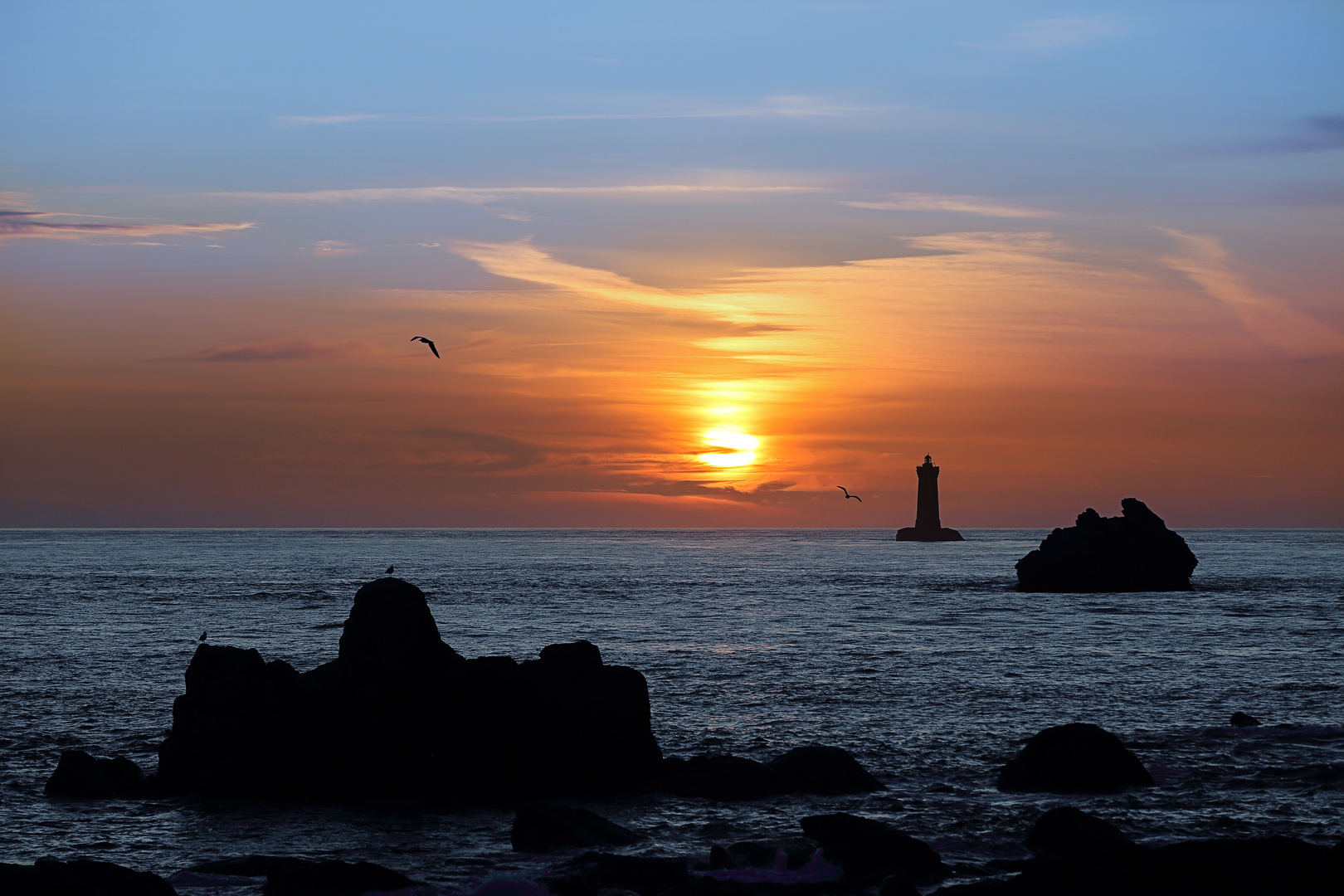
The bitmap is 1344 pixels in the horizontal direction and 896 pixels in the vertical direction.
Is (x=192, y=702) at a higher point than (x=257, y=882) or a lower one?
higher

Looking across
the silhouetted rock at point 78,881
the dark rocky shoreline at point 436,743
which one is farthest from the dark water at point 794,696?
the silhouetted rock at point 78,881

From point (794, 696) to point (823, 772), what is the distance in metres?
13.7

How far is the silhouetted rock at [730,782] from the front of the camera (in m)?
23.0

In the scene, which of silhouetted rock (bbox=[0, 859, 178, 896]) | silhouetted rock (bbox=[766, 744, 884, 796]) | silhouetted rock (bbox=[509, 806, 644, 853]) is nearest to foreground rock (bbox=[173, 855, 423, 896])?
silhouetted rock (bbox=[0, 859, 178, 896])

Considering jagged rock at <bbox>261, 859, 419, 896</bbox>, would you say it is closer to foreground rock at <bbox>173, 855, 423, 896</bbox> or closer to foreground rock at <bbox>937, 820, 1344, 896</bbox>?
foreground rock at <bbox>173, 855, 423, 896</bbox>

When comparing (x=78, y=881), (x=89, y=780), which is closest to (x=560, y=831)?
(x=78, y=881)

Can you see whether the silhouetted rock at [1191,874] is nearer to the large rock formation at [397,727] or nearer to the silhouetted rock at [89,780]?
the large rock formation at [397,727]

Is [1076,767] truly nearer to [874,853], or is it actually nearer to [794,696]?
[874,853]

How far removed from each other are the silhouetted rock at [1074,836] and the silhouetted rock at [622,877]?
6.17 m

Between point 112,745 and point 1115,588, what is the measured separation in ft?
289

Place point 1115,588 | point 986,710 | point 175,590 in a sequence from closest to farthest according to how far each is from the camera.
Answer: point 986,710, point 175,590, point 1115,588

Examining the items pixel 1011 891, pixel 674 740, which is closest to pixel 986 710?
pixel 674 740

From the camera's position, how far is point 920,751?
27797 millimetres

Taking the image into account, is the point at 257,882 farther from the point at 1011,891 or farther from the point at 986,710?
the point at 986,710
